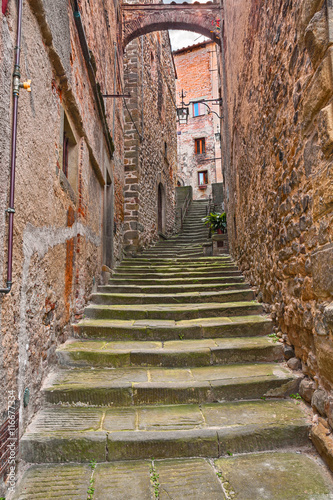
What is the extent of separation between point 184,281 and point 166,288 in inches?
17.3

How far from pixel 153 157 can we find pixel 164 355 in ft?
26.0

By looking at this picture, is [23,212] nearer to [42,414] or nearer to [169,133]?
[42,414]

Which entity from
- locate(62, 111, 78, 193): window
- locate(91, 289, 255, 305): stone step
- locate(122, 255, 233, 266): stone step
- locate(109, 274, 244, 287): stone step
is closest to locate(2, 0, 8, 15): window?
locate(62, 111, 78, 193): window

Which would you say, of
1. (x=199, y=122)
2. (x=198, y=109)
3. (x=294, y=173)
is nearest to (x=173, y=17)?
(x=294, y=173)

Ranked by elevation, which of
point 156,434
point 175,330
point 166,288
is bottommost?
point 156,434

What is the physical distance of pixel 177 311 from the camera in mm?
3811

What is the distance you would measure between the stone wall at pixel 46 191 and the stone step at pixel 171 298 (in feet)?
0.96

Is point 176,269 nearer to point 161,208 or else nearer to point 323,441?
point 323,441

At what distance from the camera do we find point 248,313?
12.4 ft

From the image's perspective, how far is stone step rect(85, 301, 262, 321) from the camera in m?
3.80

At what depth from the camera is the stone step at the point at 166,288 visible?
4.64m

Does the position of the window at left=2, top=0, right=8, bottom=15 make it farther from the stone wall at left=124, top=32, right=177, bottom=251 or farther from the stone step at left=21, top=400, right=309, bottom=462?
the stone wall at left=124, top=32, right=177, bottom=251

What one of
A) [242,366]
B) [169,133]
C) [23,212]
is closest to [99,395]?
[242,366]

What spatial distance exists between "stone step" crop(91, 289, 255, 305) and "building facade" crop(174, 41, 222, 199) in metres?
17.5
